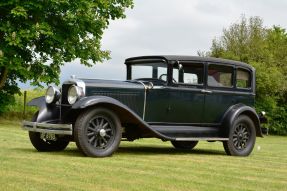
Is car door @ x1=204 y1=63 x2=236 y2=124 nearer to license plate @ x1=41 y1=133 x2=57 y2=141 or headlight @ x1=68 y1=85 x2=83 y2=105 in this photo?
headlight @ x1=68 y1=85 x2=83 y2=105

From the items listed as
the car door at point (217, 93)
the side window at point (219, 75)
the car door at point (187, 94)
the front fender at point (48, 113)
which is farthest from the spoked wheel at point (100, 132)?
the side window at point (219, 75)

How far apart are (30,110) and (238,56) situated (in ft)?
49.2

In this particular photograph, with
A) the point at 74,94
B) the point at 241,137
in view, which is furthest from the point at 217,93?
the point at 74,94

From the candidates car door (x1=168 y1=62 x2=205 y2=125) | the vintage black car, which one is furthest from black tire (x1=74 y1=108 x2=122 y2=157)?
car door (x1=168 y1=62 x2=205 y2=125)

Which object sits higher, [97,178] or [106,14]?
[106,14]

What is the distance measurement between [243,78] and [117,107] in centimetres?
375

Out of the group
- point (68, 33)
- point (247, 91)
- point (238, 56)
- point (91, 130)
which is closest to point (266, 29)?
point (238, 56)

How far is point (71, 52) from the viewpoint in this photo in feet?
95.4

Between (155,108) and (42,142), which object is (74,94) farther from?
(155,108)

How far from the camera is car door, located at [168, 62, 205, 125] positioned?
35.6 feet

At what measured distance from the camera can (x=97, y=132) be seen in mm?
9594

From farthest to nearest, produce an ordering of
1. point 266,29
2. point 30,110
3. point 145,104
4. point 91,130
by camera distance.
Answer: point 266,29
point 30,110
point 145,104
point 91,130

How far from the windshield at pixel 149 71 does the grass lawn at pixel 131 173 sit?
5.46ft

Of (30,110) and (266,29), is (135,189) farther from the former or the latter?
(266,29)
